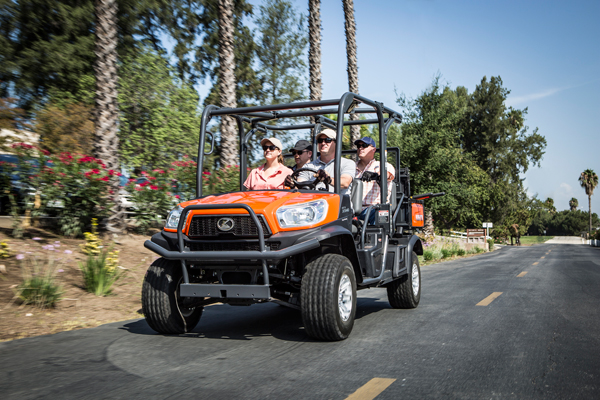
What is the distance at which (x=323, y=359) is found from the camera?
4.48m

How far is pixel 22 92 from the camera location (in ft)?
68.9

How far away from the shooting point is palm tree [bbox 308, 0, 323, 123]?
18297 millimetres

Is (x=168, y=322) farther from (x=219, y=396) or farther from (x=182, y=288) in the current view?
(x=219, y=396)

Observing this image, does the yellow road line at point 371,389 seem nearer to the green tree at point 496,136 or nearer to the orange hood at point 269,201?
the orange hood at point 269,201

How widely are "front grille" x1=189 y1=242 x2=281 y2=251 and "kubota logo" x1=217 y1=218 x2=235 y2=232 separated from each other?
14 cm

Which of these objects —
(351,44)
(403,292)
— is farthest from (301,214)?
(351,44)

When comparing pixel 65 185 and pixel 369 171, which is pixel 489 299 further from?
pixel 65 185

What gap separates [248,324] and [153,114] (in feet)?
36.7

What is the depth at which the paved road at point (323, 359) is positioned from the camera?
11.8ft

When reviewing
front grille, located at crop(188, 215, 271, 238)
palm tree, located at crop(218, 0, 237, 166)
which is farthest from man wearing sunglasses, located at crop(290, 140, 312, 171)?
palm tree, located at crop(218, 0, 237, 166)

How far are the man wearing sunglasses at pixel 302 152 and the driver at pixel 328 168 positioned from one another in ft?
0.61

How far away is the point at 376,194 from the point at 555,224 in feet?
610

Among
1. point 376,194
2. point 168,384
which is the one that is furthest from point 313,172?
point 168,384

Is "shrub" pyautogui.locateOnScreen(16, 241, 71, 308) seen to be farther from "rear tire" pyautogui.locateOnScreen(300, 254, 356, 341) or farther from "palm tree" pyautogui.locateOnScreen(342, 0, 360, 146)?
"palm tree" pyautogui.locateOnScreen(342, 0, 360, 146)
